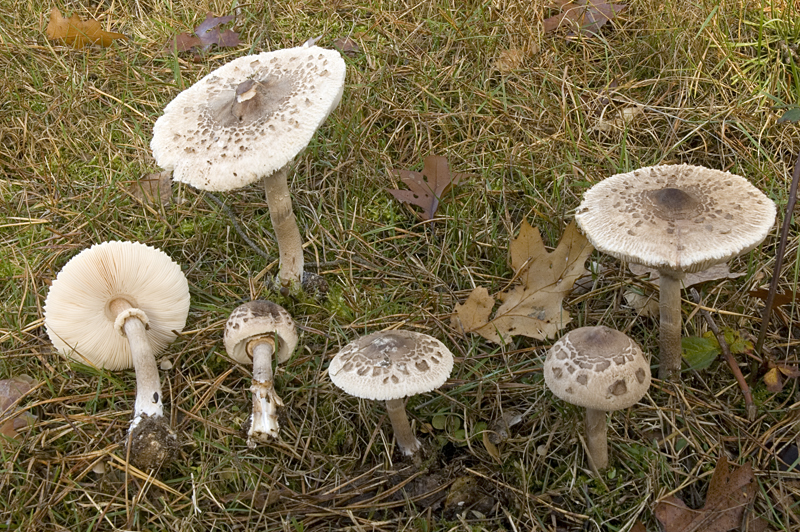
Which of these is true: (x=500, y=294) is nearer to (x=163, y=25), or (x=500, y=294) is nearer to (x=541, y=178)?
(x=541, y=178)

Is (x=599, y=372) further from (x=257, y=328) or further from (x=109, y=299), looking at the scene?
(x=109, y=299)

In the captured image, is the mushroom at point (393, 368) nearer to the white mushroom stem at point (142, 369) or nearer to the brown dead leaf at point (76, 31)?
the white mushroom stem at point (142, 369)

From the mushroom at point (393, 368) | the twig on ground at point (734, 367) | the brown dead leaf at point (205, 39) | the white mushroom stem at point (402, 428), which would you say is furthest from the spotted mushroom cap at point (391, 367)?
the brown dead leaf at point (205, 39)

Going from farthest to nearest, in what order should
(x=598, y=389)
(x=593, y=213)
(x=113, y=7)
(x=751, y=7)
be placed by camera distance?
(x=113, y=7) < (x=751, y=7) < (x=593, y=213) < (x=598, y=389)

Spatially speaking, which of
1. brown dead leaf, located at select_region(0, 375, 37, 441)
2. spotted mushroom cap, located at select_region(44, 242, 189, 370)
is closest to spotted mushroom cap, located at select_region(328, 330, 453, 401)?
spotted mushroom cap, located at select_region(44, 242, 189, 370)

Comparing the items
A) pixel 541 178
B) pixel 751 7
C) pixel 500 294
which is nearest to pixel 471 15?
pixel 541 178

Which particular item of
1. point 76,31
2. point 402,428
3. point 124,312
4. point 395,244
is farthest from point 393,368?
point 76,31
